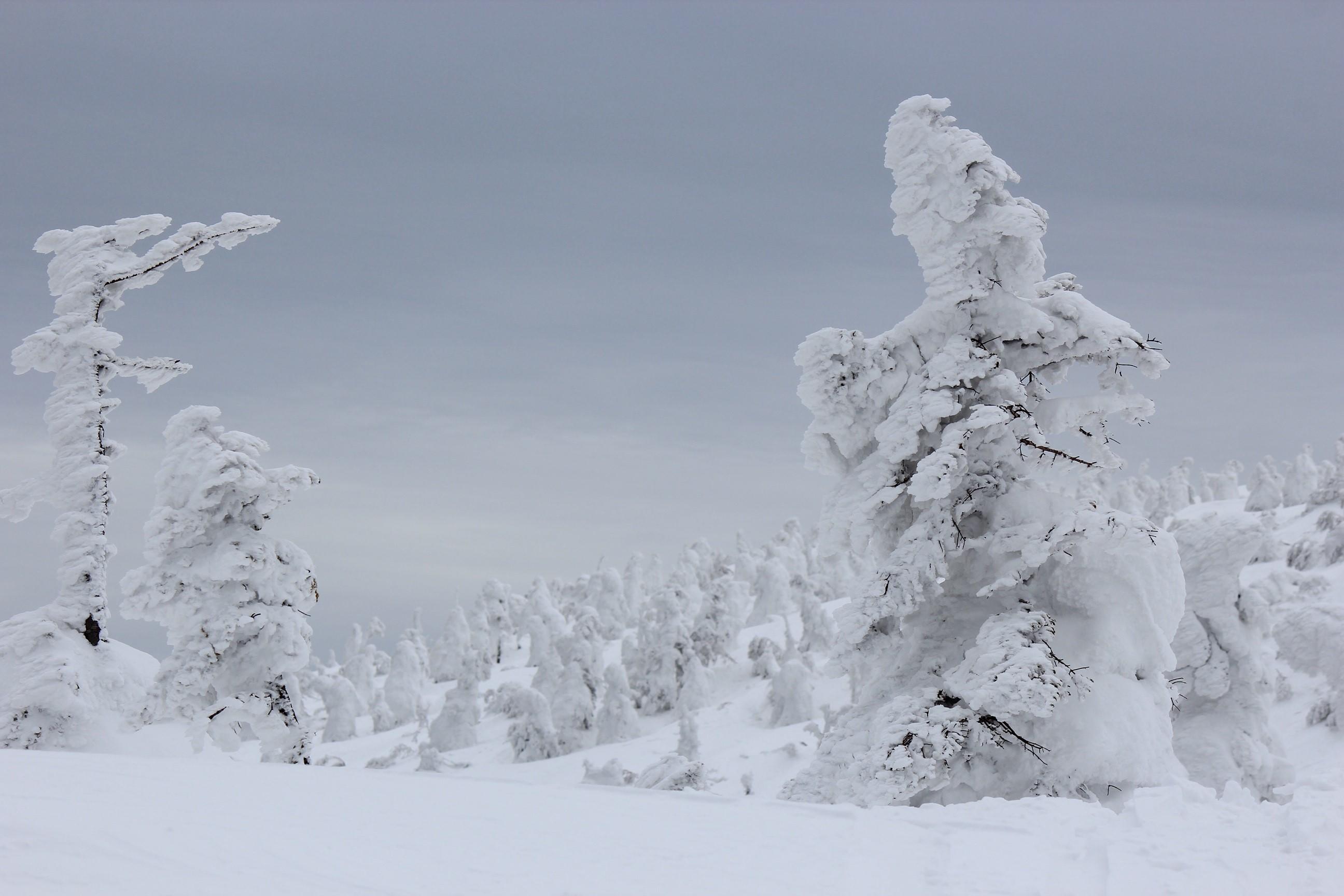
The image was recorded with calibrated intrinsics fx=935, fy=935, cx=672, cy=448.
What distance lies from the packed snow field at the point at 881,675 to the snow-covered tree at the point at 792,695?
22.1m

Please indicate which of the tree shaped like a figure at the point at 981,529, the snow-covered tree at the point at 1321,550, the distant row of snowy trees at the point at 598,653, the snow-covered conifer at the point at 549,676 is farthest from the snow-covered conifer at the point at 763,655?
the tree shaped like a figure at the point at 981,529

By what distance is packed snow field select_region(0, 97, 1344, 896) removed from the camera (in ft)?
23.1

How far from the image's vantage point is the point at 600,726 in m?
50.9

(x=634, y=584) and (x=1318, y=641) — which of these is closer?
(x=1318, y=641)

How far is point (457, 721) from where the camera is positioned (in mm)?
53844

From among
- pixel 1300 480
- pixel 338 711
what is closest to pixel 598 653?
pixel 338 711

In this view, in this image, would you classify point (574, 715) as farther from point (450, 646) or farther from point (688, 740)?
point (450, 646)

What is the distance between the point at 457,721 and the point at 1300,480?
72529mm

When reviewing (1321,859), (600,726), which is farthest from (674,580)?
(1321,859)

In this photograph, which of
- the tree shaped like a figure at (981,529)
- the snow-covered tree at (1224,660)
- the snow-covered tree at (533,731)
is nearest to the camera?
the tree shaped like a figure at (981,529)

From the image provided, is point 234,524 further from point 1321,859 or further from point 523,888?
point 1321,859

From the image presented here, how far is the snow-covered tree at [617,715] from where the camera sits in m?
50.3

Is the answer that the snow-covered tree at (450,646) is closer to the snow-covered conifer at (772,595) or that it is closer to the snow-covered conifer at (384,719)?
the snow-covered conifer at (384,719)

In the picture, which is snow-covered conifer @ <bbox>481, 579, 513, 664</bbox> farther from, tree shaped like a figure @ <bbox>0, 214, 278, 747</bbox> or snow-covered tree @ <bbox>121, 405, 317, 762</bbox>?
snow-covered tree @ <bbox>121, 405, 317, 762</bbox>
